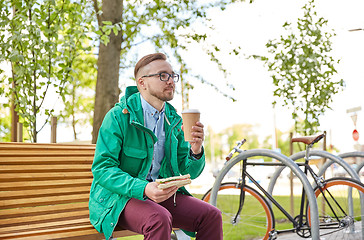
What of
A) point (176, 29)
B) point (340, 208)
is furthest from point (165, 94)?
point (176, 29)

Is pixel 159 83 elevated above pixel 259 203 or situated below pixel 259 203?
above

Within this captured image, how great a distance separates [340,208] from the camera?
497 cm

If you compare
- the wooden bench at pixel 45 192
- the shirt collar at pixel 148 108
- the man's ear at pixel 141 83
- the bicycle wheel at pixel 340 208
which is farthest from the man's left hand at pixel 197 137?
the bicycle wheel at pixel 340 208

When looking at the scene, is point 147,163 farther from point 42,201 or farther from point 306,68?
point 306,68

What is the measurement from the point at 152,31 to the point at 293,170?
5760mm

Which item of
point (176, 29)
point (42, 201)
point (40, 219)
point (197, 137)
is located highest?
point (176, 29)

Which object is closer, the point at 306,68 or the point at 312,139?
the point at 312,139

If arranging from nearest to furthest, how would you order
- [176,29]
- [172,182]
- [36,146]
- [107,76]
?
[172,182]
[36,146]
[107,76]
[176,29]

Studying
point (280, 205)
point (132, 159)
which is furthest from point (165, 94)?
point (280, 205)

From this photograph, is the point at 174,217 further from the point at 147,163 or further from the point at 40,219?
the point at 40,219

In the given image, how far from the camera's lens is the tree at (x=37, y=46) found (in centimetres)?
530

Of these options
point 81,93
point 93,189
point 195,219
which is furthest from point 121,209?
point 81,93

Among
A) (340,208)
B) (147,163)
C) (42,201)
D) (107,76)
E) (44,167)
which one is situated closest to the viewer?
(147,163)

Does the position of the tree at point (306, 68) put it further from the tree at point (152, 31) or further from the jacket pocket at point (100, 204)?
the jacket pocket at point (100, 204)
